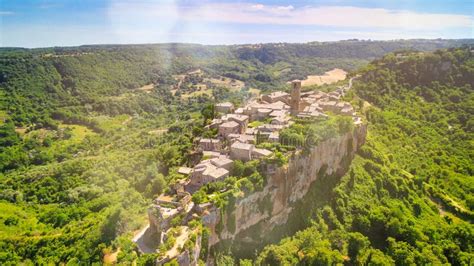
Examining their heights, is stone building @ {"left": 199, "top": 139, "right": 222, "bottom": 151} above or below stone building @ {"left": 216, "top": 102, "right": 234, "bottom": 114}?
below

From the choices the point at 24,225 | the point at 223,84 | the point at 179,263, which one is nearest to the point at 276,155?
the point at 179,263

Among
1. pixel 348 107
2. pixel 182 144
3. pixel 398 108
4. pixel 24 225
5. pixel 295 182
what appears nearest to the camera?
pixel 295 182

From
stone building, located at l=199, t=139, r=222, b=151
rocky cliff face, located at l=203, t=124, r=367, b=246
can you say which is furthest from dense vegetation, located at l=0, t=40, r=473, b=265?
stone building, located at l=199, t=139, r=222, b=151

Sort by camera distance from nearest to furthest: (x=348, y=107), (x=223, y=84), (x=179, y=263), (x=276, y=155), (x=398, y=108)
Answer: (x=179, y=263)
(x=276, y=155)
(x=348, y=107)
(x=398, y=108)
(x=223, y=84)

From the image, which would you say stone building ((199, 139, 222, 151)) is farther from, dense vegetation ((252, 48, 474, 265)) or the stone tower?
the stone tower

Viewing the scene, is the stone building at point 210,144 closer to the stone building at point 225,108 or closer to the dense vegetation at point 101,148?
the dense vegetation at point 101,148

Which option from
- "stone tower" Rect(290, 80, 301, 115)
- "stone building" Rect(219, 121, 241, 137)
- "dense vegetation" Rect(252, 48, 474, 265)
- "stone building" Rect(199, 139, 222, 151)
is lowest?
"dense vegetation" Rect(252, 48, 474, 265)

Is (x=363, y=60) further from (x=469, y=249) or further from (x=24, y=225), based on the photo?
(x=24, y=225)
